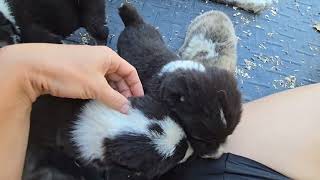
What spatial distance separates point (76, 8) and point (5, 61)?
21.1 inches

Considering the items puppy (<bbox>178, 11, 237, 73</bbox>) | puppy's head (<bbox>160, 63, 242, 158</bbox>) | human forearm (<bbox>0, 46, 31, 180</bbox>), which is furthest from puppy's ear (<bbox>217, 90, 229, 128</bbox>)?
puppy (<bbox>178, 11, 237, 73</bbox>)

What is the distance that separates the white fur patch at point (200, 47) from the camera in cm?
139

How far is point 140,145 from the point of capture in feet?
2.63

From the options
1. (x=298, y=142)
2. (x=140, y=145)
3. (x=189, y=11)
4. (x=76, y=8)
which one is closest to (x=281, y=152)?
(x=298, y=142)

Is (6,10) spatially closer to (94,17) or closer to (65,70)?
(94,17)

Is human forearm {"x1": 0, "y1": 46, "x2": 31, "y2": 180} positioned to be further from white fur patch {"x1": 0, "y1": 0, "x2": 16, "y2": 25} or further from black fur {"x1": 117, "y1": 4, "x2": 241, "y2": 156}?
white fur patch {"x1": 0, "y1": 0, "x2": 16, "y2": 25}

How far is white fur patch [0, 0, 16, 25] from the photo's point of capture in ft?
3.74

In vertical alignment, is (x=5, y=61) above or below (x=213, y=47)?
above

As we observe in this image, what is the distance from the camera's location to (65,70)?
77 cm

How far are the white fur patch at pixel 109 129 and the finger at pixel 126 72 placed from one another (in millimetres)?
69

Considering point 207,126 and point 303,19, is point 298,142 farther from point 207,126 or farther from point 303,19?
point 303,19

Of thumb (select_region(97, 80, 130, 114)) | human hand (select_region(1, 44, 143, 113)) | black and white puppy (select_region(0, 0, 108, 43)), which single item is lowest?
black and white puppy (select_region(0, 0, 108, 43))

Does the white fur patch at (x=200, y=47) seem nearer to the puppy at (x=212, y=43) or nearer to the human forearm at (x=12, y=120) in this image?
the puppy at (x=212, y=43)

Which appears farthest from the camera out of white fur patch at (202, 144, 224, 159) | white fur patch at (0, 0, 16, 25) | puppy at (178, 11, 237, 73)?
puppy at (178, 11, 237, 73)
